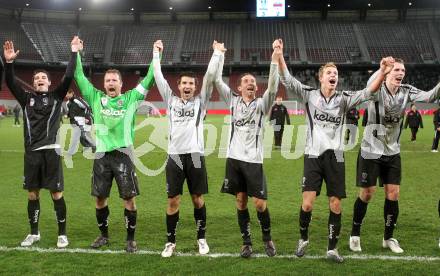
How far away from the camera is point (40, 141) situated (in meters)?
6.14

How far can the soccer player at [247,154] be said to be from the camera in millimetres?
5715

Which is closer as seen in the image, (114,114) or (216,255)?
(216,255)

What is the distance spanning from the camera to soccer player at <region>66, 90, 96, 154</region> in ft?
48.6

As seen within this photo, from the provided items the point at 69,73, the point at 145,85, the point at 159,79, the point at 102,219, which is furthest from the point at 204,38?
the point at 102,219

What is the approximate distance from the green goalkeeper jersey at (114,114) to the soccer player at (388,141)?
2863 millimetres

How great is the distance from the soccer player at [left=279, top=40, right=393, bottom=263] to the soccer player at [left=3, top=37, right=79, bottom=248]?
295 cm

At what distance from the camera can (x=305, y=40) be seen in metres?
52.7

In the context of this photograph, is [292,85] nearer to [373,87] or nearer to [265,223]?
[373,87]

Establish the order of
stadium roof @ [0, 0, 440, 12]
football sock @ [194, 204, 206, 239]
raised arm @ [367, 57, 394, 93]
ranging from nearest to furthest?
raised arm @ [367, 57, 394, 93], football sock @ [194, 204, 206, 239], stadium roof @ [0, 0, 440, 12]

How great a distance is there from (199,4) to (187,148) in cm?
4786

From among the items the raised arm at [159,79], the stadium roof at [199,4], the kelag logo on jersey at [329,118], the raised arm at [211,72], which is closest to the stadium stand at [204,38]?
the stadium roof at [199,4]

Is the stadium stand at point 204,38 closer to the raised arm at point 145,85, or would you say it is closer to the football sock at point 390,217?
the raised arm at point 145,85

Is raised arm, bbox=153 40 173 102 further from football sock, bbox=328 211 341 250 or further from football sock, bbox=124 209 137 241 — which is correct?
football sock, bbox=328 211 341 250

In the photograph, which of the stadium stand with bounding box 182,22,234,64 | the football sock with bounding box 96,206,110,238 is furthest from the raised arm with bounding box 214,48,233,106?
the stadium stand with bounding box 182,22,234,64
